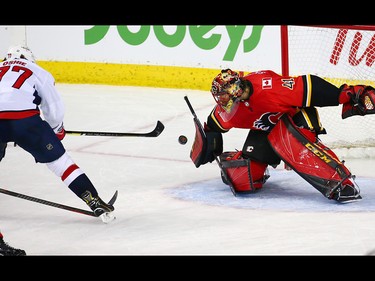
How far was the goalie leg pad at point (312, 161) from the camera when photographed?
4.25 metres

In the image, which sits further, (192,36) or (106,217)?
(192,36)

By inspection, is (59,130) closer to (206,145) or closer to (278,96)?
(206,145)

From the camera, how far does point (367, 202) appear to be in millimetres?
4289

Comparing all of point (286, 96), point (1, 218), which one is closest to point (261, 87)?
point (286, 96)

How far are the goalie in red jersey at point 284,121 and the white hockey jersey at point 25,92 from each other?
0.72 m

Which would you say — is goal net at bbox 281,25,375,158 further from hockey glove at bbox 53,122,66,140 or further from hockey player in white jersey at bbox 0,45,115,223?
hockey player in white jersey at bbox 0,45,115,223

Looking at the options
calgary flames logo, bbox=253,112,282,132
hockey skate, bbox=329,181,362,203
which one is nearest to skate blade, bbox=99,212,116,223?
calgary flames logo, bbox=253,112,282,132

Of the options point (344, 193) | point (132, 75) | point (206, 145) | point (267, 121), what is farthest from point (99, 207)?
point (132, 75)

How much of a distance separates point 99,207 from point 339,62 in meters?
1.89

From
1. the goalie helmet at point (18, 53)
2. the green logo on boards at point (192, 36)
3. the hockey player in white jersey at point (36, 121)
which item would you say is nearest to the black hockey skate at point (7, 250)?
the hockey player in white jersey at point (36, 121)

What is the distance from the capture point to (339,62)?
17.7 feet

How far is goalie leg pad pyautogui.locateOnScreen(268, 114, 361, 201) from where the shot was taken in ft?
14.0

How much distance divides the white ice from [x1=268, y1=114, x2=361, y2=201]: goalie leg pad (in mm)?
73

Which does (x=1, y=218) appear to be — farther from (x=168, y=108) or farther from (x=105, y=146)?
(x=168, y=108)
